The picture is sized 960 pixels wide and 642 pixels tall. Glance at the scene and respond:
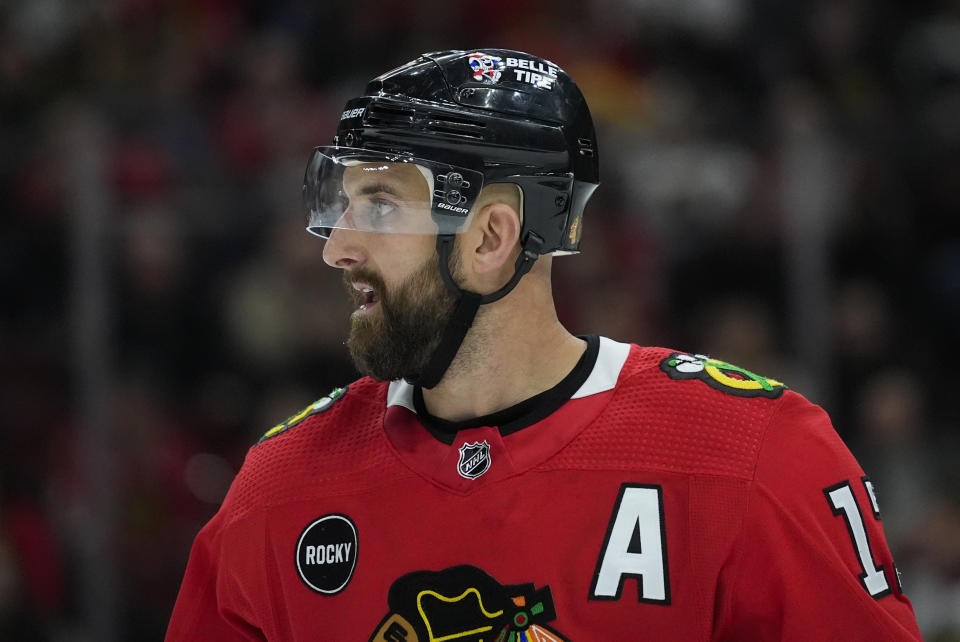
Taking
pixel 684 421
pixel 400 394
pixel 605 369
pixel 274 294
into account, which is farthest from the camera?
pixel 274 294

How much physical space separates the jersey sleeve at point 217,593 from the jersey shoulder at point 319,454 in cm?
6

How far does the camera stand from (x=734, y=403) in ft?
6.61

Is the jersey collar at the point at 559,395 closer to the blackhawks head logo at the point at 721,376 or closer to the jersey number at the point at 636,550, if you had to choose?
the blackhawks head logo at the point at 721,376

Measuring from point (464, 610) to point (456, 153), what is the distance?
0.72 meters

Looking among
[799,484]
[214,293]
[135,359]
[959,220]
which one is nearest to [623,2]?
[959,220]

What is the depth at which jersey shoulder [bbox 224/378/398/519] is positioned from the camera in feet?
6.97

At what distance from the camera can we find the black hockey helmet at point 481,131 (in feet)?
6.60

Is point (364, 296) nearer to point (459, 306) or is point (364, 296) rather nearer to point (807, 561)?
point (459, 306)

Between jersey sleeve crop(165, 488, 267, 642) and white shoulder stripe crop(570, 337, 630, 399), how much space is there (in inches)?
25.0

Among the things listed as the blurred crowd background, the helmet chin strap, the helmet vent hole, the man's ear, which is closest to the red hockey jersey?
the helmet chin strap

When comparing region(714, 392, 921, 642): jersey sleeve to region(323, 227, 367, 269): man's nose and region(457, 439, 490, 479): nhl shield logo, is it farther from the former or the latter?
region(323, 227, 367, 269): man's nose

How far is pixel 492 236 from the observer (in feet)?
6.88

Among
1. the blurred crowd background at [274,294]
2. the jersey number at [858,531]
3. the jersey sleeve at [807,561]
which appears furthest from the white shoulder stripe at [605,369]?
the blurred crowd background at [274,294]

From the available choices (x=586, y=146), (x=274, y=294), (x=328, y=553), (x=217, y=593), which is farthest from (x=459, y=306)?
(x=274, y=294)
